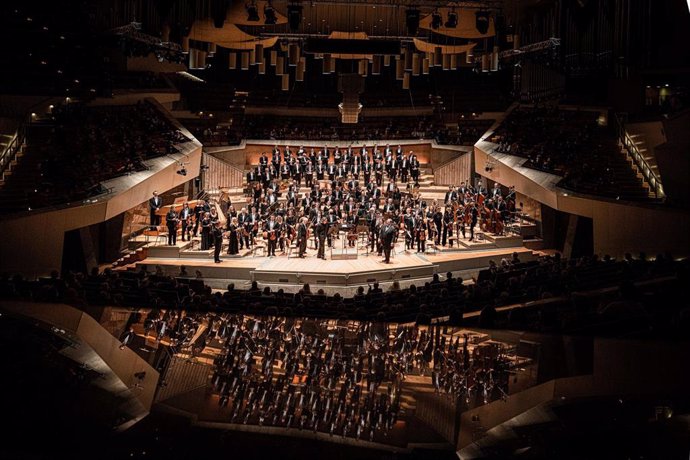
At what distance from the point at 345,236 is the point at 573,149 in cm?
507

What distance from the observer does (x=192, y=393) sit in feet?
14.4

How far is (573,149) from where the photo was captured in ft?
48.1

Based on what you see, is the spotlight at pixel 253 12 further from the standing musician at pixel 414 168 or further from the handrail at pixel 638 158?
the handrail at pixel 638 158

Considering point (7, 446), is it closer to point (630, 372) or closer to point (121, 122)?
point (630, 372)

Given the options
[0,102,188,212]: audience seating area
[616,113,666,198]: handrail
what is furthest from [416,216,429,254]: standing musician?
[0,102,188,212]: audience seating area

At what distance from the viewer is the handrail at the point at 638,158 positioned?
40.9 feet

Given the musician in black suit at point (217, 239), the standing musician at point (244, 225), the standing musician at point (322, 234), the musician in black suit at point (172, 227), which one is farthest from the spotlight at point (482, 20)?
the musician in black suit at point (172, 227)

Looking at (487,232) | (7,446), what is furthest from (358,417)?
(487,232)

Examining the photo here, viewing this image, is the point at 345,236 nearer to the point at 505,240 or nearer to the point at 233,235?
the point at 233,235

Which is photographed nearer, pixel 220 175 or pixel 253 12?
pixel 253 12

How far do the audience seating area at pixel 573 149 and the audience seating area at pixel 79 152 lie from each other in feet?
26.7

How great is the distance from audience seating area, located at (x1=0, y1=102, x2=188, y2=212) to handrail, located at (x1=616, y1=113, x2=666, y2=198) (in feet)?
31.1

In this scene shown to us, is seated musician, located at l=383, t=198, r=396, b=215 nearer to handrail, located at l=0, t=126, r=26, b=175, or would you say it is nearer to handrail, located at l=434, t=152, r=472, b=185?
handrail, located at l=434, t=152, r=472, b=185

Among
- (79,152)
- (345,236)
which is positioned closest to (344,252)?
(345,236)
